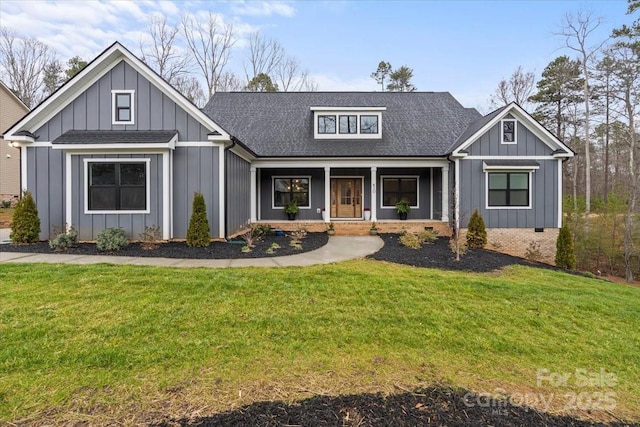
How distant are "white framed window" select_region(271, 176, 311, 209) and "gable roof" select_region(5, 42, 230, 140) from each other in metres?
5.21

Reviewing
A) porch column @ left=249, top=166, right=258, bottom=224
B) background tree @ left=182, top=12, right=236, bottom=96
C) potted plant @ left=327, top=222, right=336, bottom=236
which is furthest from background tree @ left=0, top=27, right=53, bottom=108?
potted plant @ left=327, top=222, right=336, bottom=236

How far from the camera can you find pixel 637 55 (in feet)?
52.1

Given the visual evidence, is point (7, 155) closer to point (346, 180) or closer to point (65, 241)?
point (65, 241)

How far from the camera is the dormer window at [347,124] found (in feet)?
46.7

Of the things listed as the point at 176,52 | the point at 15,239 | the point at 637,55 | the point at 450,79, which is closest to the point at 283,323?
the point at 15,239

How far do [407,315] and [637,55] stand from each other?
20.5 meters

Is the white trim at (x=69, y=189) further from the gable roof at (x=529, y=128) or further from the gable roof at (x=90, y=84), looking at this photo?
the gable roof at (x=529, y=128)

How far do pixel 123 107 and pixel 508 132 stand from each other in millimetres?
13198

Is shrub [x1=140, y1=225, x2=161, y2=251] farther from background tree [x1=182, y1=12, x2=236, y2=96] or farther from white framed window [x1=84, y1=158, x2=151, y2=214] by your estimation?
background tree [x1=182, y1=12, x2=236, y2=96]

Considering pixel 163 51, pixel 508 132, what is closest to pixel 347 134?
pixel 508 132

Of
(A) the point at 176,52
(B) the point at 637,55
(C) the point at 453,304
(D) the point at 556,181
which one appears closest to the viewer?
(C) the point at 453,304

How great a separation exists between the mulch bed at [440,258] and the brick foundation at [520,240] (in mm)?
1917

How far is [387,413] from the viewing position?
8.09 feet

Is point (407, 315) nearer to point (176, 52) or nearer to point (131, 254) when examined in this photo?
point (131, 254)
